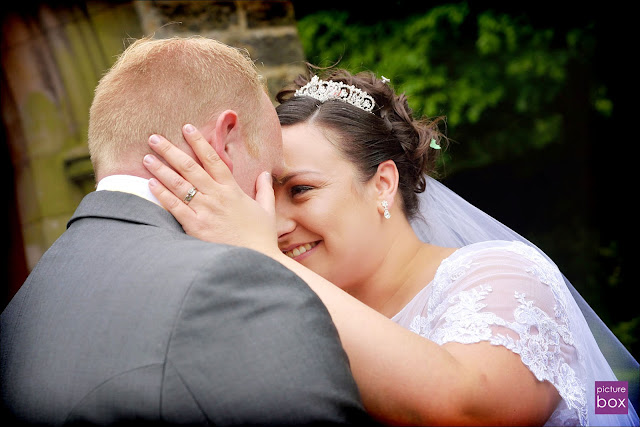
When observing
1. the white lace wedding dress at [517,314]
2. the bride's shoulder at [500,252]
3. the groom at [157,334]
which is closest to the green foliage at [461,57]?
the bride's shoulder at [500,252]

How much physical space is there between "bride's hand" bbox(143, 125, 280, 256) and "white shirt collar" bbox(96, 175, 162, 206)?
0.02m

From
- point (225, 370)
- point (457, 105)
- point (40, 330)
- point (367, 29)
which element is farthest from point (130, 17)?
point (225, 370)

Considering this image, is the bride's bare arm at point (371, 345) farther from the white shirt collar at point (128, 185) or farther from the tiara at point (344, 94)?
the tiara at point (344, 94)

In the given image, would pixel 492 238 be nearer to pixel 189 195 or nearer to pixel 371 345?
pixel 371 345

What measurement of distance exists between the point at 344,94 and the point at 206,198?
1429 millimetres

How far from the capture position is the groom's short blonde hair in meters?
1.92

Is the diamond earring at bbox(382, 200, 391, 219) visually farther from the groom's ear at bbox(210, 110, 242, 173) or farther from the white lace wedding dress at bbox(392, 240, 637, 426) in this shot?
the groom's ear at bbox(210, 110, 242, 173)

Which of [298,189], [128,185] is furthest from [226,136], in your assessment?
[298,189]

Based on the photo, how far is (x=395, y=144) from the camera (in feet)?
10.4

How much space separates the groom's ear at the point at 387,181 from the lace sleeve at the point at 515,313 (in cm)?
59

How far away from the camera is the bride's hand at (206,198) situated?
6.24 ft

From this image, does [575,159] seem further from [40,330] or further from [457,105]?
[40,330]

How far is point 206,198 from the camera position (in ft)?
6.42

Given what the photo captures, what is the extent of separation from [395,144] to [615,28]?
3.19 meters
